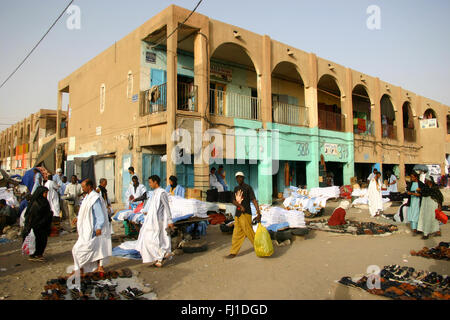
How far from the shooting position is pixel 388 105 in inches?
899

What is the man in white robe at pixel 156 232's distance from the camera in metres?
5.51

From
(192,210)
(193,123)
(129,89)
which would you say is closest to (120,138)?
(129,89)

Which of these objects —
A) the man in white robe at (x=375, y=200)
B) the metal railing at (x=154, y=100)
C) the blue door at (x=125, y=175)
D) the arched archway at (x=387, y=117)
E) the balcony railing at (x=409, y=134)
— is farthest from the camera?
the balcony railing at (x=409, y=134)

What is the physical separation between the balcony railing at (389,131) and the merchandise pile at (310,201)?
1258 centimetres

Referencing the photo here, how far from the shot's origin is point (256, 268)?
5.32m

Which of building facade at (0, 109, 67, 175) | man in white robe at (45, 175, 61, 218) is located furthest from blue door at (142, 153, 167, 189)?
building facade at (0, 109, 67, 175)

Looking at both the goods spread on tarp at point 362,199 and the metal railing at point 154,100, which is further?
the goods spread on tarp at point 362,199

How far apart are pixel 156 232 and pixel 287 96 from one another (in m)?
14.3

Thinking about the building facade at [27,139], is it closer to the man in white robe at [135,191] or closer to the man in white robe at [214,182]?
the man in white robe at [214,182]

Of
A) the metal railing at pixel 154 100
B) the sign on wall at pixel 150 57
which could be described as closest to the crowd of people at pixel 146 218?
the metal railing at pixel 154 100

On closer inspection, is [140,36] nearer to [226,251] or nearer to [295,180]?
[226,251]

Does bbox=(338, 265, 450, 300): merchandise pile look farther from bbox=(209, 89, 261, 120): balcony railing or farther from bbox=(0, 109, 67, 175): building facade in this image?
bbox=(0, 109, 67, 175): building facade

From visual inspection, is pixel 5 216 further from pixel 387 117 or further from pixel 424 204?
pixel 387 117

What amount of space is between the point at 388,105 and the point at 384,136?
7.71 feet
